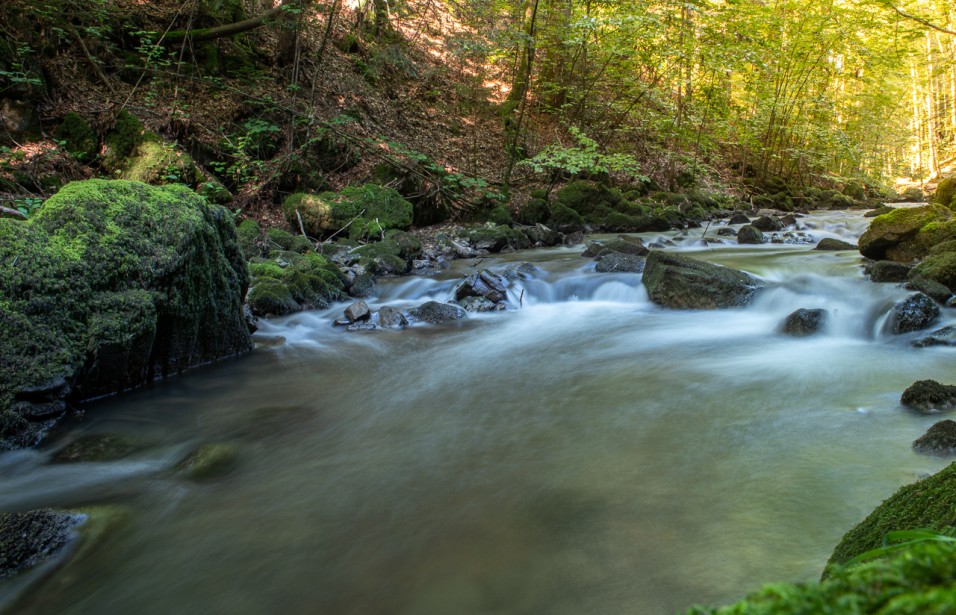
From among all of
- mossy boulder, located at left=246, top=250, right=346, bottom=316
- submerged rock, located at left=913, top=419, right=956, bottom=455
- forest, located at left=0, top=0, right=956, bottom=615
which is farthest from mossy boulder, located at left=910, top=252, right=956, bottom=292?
mossy boulder, located at left=246, top=250, right=346, bottom=316

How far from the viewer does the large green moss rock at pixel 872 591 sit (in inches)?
18.0

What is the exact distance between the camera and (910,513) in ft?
5.34

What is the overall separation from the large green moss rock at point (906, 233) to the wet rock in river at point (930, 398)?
5.49 metres

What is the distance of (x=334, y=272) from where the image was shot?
8.95 m

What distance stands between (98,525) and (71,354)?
180 centimetres

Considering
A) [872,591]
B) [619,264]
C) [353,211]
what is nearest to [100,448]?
[872,591]

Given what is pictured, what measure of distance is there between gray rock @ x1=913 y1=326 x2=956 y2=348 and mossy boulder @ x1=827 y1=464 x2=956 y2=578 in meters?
4.79

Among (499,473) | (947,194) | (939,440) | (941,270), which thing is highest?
(947,194)

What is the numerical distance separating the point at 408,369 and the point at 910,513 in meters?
4.85

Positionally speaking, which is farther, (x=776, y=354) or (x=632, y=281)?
(x=632, y=281)

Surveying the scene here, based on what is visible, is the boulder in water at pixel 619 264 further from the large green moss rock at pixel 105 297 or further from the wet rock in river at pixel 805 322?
the large green moss rock at pixel 105 297

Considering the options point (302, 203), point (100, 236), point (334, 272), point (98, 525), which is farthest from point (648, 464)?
point (302, 203)

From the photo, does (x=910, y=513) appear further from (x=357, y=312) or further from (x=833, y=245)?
(x=833, y=245)

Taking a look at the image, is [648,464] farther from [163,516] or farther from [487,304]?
[487,304]
